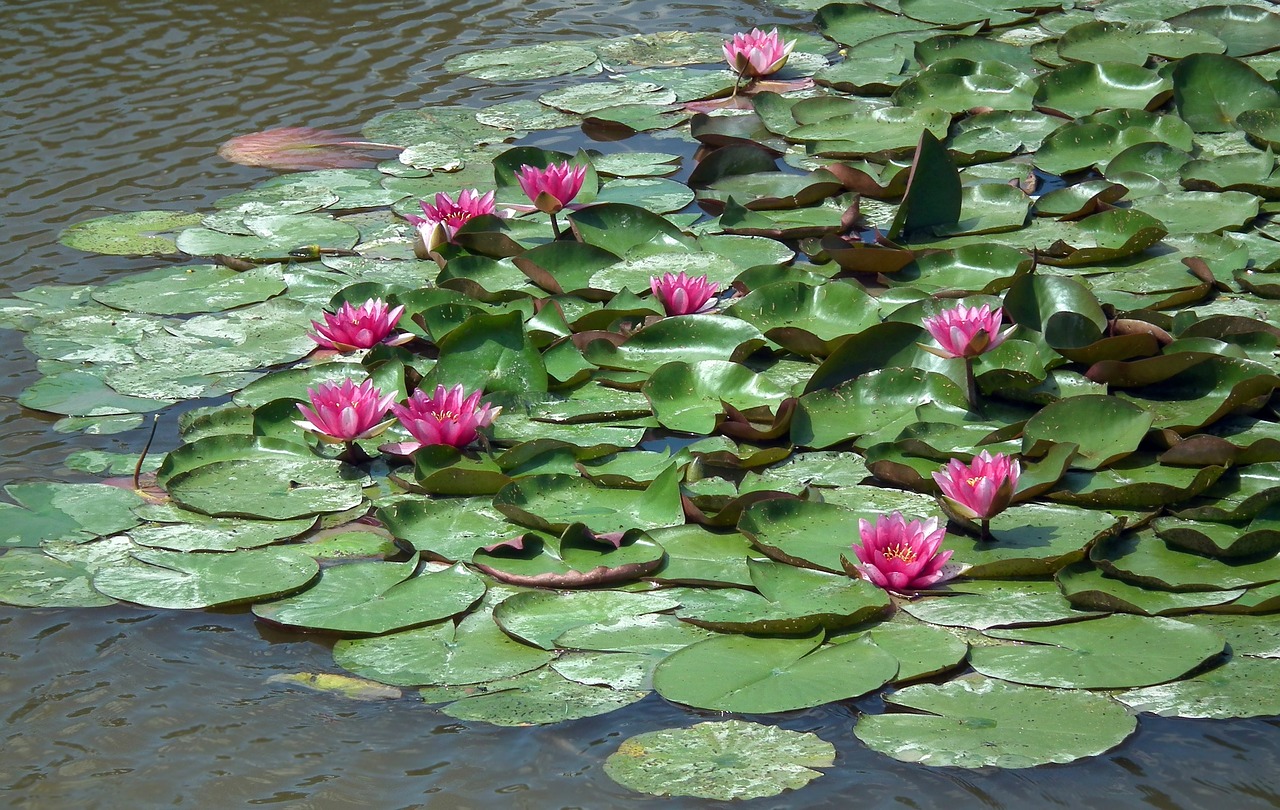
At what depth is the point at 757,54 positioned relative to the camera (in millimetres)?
5203

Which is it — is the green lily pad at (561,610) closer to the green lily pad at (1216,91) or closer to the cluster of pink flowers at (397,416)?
the cluster of pink flowers at (397,416)

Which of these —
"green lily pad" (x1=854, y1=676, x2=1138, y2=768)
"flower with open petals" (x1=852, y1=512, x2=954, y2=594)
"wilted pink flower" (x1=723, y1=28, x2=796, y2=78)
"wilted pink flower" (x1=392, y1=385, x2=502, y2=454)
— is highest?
"wilted pink flower" (x1=723, y1=28, x2=796, y2=78)

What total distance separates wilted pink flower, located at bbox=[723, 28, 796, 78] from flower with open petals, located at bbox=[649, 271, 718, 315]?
208 cm

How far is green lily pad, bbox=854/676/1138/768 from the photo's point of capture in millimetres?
2059

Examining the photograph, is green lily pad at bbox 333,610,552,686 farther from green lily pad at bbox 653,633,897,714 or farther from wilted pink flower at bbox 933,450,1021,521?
wilted pink flower at bbox 933,450,1021,521

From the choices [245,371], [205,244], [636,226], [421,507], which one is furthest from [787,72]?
[421,507]

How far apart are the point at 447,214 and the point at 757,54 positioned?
1836mm

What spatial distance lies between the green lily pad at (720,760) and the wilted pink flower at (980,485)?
63 centimetres

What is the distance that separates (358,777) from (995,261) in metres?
2.36

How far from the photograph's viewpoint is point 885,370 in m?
3.08

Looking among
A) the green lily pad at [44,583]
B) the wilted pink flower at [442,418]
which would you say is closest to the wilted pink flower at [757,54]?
the wilted pink flower at [442,418]

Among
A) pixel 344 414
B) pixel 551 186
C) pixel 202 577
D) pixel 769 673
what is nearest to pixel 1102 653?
pixel 769 673

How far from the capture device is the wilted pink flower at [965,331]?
9.36 ft

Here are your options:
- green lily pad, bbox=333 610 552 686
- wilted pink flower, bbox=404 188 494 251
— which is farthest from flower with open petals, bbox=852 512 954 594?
Result: wilted pink flower, bbox=404 188 494 251
